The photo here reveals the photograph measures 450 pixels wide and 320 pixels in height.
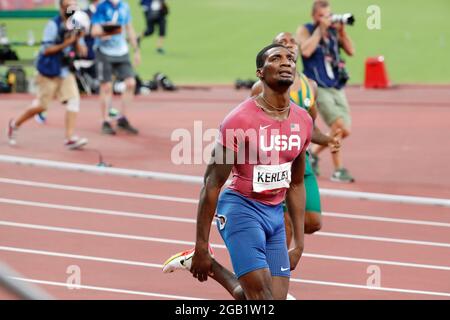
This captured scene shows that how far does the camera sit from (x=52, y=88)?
15.7 metres

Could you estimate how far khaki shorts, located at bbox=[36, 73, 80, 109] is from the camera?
617 inches

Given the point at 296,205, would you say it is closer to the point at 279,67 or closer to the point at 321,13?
A: the point at 279,67

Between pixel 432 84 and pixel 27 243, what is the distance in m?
13.7

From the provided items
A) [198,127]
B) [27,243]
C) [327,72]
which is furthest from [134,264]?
[198,127]

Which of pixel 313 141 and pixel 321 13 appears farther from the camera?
pixel 321 13

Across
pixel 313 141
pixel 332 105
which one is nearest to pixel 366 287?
pixel 313 141

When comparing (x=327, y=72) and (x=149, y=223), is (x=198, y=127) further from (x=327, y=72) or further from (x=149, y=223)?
(x=149, y=223)

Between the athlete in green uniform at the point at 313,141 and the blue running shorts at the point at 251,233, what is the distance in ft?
6.10

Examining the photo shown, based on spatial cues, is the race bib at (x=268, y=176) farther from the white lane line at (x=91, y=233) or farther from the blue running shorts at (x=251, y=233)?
the white lane line at (x=91, y=233)

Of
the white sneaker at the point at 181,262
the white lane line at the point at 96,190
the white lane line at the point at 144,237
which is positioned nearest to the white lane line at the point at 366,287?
the white lane line at the point at 144,237

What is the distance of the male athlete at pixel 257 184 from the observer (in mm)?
7254

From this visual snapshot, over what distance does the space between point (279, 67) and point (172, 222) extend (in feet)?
17.2

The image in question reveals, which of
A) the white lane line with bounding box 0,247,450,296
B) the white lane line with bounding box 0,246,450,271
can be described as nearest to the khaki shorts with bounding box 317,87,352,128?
the white lane line with bounding box 0,246,450,271

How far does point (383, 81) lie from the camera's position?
22.9m
